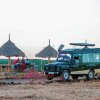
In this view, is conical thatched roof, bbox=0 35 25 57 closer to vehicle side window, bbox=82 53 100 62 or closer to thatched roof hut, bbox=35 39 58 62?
thatched roof hut, bbox=35 39 58 62

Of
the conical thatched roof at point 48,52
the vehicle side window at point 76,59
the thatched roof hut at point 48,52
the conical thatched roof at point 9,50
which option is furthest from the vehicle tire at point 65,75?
the conical thatched roof at point 48,52

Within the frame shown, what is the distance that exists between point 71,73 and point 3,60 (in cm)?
3084

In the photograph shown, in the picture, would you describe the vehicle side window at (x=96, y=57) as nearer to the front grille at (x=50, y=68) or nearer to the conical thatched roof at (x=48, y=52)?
the front grille at (x=50, y=68)

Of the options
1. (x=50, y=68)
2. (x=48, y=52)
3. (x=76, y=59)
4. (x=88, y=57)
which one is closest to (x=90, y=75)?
(x=88, y=57)

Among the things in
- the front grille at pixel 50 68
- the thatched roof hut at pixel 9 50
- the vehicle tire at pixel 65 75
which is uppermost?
the thatched roof hut at pixel 9 50

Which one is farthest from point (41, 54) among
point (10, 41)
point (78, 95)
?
point (78, 95)

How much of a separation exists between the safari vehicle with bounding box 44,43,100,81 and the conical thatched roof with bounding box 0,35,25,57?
16.5 metres

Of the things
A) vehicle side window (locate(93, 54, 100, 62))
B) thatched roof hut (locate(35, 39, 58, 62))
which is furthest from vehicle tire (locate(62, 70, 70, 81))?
thatched roof hut (locate(35, 39, 58, 62))

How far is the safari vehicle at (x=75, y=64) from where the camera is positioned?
35.2m

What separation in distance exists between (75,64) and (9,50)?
61.4 ft

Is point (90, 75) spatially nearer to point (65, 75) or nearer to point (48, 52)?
point (65, 75)

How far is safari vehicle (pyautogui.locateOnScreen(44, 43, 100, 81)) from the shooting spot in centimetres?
3525

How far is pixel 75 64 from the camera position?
35.8 m

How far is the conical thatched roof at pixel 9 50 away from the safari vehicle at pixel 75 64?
16458mm
